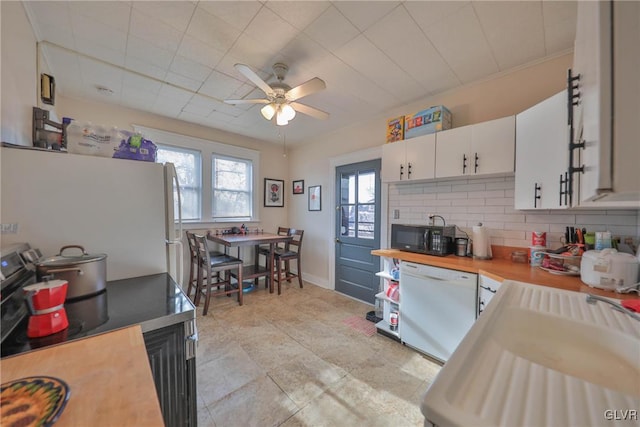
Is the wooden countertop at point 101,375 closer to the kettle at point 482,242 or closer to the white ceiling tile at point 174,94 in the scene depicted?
the kettle at point 482,242

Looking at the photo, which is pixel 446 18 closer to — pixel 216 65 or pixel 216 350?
pixel 216 65

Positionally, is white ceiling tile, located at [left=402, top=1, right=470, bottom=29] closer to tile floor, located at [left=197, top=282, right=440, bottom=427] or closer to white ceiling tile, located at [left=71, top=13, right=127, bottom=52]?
white ceiling tile, located at [left=71, top=13, right=127, bottom=52]

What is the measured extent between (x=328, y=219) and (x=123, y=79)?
9.73 feet

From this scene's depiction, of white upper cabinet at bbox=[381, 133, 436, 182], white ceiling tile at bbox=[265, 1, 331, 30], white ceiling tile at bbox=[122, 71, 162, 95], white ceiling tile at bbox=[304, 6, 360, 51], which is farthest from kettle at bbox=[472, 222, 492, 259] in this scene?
white ceiling tile at bbox=[122, 71, 162, 95]

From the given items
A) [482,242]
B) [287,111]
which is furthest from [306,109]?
[482,242]

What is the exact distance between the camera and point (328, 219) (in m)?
3.88

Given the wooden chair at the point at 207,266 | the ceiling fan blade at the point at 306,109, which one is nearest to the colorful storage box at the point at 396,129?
the ceiling fan blade at the point at 306,109

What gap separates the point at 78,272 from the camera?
43.1 inches

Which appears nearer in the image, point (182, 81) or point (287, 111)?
point (287, 111)

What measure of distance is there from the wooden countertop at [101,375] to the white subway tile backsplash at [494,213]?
2.69 metres

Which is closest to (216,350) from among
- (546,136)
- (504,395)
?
(504,395)

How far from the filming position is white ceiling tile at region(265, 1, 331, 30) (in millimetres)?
1482

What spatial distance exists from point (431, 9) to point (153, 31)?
195cm

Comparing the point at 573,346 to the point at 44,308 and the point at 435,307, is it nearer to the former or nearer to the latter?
the point at 435,307
